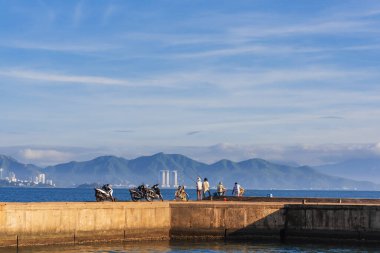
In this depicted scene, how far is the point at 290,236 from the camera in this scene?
134ft

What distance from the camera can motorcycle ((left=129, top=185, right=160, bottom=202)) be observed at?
146 ft

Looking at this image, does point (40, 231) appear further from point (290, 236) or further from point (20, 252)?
point (290, 236)

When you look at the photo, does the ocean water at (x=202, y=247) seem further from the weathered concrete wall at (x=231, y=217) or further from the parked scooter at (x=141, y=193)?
the parked scooter at (x=141, y=193)

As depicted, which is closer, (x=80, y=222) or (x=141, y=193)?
(x=80, y=222)

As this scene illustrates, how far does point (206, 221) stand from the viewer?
4109 centimetres

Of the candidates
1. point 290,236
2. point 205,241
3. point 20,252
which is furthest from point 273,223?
point 20,252

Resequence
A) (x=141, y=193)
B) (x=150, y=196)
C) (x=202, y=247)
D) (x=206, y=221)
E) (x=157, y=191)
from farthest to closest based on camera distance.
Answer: (x=157, y=191) < (x=150, y=196) < (x=141, y=193) < (x=206, y=221) < (x=202, y=247)

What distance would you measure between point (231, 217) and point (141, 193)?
20.2ft

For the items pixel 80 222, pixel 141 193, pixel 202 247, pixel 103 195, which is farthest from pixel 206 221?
pixel 80 222

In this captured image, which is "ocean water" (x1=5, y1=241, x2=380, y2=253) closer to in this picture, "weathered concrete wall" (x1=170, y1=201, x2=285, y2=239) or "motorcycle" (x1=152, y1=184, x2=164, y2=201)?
"weathered concrete wall" (x1=170, y1=201, x2=285, y2=239)

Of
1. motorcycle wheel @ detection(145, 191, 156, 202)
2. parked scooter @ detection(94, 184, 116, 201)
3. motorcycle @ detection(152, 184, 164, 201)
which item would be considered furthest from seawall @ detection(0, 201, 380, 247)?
motorcycle @ detection(152, 184, 164, 201)

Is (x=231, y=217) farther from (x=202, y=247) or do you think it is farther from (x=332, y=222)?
(x=332, y=222)

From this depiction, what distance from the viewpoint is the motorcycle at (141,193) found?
44641mm

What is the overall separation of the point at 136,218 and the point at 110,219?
1564mm
